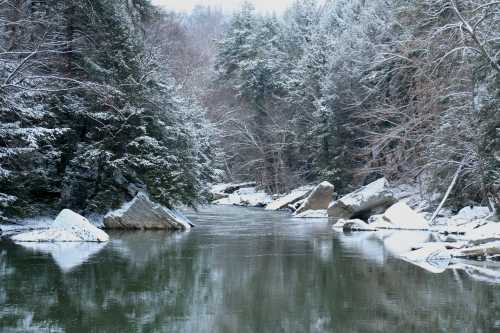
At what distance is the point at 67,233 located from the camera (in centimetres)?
1502

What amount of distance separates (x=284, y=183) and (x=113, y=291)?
3442 cm

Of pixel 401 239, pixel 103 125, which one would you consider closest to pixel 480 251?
pixel 401 239

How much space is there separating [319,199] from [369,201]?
5.44 m

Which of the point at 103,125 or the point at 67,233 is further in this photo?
the point at 103,125

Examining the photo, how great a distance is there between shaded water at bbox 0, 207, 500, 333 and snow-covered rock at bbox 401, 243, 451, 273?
398 millimetres

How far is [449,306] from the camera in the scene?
7.48 metres

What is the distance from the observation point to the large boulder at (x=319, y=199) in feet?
97.5

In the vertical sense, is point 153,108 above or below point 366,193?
above

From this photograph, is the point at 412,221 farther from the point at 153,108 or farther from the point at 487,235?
the point at 153,108

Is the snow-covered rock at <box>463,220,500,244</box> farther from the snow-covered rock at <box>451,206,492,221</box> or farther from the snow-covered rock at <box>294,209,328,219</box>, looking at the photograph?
the snow-covered rock at <box>294,209,328,219</box>

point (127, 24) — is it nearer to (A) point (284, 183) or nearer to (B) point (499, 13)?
(B) point (499, 13)

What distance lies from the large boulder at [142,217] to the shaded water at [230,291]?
16.6 ft

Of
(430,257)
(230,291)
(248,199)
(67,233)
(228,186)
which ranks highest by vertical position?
(228,186)

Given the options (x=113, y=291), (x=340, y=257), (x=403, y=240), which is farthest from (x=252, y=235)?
(x=113, y=291)
